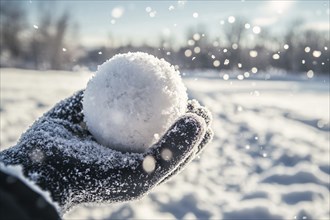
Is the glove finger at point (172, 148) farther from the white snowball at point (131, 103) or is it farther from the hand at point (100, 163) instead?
the white snowball at point (131, 103)

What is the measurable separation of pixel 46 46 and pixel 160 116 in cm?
4677

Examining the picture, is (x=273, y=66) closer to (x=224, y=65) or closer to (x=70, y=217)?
(x=224, y=65)

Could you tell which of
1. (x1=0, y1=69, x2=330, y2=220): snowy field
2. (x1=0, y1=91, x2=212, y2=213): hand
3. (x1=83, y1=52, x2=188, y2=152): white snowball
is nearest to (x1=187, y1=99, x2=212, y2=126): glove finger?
(x1=83, y1=52, x2=188, y2=152): white snowball

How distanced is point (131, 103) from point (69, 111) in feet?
2.21

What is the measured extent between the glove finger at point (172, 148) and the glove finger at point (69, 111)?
2.50 feet

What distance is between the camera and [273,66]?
6438cm

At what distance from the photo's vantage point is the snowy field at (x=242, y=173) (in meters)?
5.41

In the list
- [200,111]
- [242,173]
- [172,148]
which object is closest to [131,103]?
[172,148]

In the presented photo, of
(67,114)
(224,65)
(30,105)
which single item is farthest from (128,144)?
(224,65)

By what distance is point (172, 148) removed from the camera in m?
1.94

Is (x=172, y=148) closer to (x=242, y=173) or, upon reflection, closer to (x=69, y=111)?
(x=69, y=111)

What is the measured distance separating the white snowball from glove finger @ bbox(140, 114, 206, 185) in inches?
6.8

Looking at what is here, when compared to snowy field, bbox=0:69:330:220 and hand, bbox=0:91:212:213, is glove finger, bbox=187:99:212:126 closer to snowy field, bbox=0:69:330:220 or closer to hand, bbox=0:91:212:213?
hand, bbox=0:91:212:213

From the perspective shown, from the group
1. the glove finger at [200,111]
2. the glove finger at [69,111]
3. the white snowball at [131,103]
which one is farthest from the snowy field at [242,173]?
the white snowball at [131,103]
